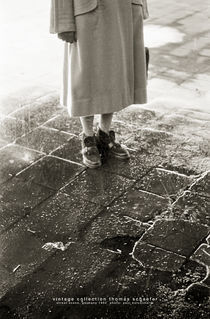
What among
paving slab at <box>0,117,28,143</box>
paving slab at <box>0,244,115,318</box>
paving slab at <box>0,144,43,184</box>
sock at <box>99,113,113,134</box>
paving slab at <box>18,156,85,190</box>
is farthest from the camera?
paving slab at <box>0,117,28,143</box>

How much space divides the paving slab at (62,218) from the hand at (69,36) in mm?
1234

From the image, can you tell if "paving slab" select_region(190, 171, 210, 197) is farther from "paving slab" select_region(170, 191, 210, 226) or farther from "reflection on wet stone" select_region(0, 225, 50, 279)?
"reflection on wet stone" select_region(0, 225, 50, 279)

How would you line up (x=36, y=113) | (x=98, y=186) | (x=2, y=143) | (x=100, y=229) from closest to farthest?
(x=100, y=229) < (x=98, y=186) < (x=2, y=143) < (x=36, y=113)

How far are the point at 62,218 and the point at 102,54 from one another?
1.35m

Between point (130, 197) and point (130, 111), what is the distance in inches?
67.7

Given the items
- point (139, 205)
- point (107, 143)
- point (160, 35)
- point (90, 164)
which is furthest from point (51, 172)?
point (160, 35)

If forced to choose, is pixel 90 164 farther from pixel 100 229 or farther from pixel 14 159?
pixel 100 229

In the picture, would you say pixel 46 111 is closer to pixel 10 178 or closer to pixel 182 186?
pixel 10 178

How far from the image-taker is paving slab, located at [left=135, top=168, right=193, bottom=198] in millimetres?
4112

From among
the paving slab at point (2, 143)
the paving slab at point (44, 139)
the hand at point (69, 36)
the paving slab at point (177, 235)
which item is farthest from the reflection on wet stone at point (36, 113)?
the paving slab at point (177, 235)

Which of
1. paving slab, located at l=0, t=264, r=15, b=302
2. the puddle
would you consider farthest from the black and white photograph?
the puddle

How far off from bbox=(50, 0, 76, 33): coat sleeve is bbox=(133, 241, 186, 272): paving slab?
5.78 ft

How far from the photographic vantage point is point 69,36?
4.04 meters

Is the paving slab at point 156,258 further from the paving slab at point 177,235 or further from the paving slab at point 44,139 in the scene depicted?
the paving slab at point 44,139
